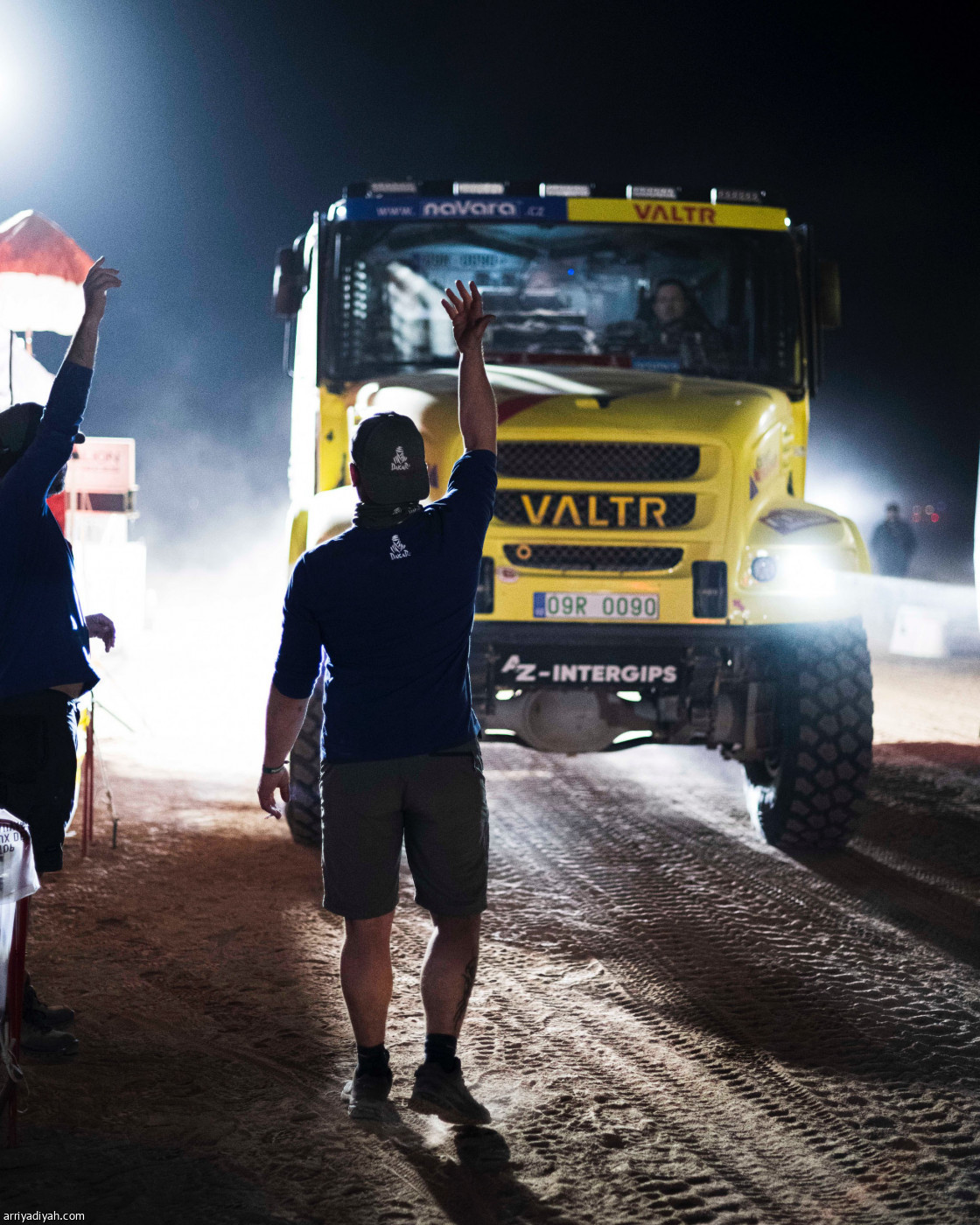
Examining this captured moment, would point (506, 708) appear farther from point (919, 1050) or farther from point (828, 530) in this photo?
point (919, 1050)

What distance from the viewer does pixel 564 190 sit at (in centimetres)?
702

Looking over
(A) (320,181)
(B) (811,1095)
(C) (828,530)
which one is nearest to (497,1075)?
(B) (811,1095)

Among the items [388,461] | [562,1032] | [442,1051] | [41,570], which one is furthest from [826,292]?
[442,1051]

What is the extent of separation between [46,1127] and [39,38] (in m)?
22.9

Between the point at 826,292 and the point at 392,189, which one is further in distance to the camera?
the point at 826,292

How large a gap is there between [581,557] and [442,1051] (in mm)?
2926

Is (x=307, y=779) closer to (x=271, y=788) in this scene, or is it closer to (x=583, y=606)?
(x=583, y=606)

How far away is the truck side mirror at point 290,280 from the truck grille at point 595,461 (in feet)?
5.86

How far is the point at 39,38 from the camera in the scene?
22.4 m

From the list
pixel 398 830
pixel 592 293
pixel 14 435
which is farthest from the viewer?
pixel 592 293

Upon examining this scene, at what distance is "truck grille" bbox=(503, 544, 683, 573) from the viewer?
6074 mm

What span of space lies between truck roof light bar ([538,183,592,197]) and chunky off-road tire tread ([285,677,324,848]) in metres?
2.90

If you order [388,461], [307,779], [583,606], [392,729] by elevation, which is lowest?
[307,779]

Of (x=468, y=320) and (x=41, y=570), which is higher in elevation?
(x=468, y=320)
